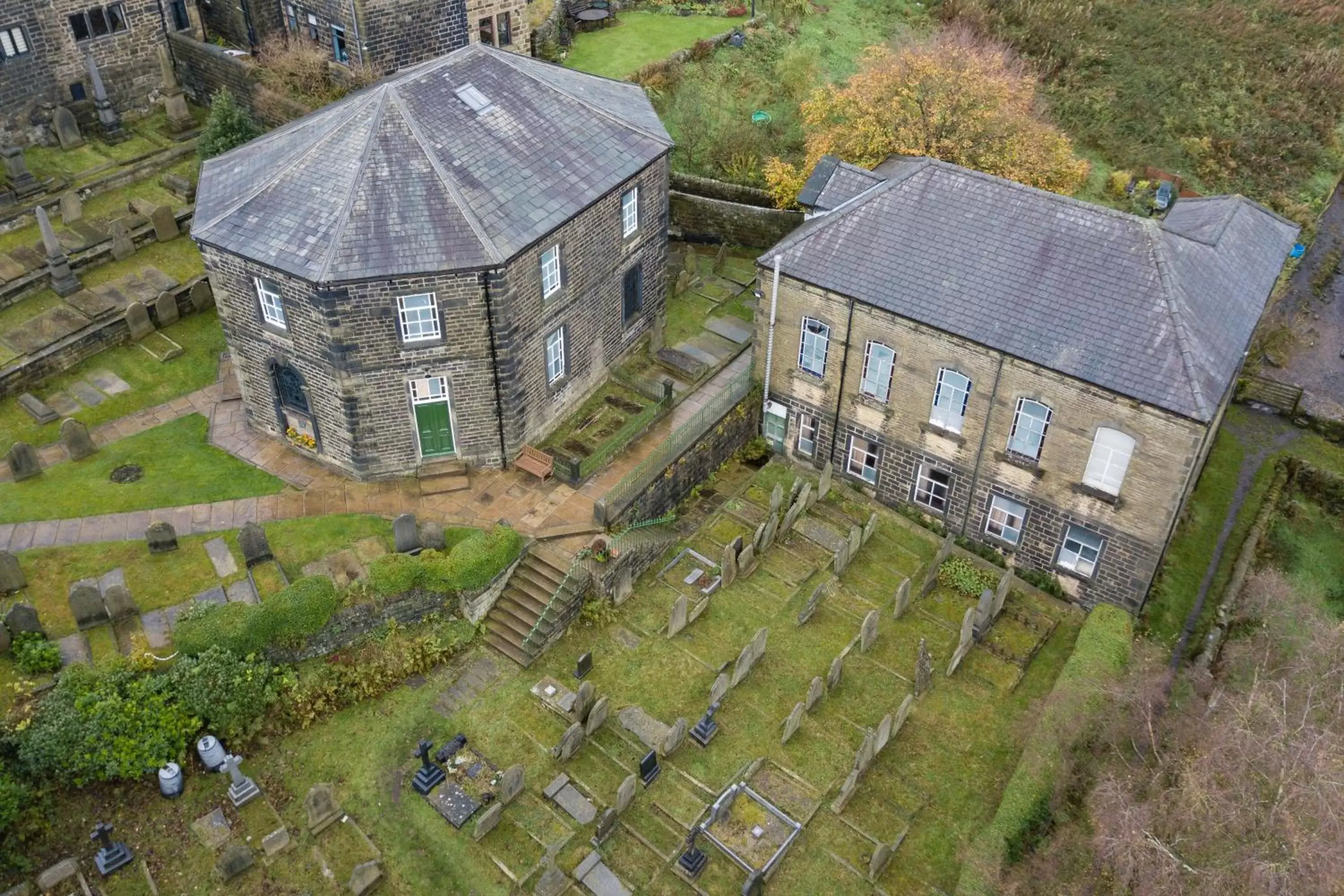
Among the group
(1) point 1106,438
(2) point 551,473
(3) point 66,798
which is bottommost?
(3) point 66,798

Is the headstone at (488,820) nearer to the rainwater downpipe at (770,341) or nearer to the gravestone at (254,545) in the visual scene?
the gravestone at (254,545)

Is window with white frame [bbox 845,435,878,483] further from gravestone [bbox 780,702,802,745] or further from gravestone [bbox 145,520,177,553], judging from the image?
gravestone [bbox 145,520,177,553]

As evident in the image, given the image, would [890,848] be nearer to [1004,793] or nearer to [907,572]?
[1004,793]

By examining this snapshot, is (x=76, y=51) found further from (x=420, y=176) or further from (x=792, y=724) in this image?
(x=792, y=724)

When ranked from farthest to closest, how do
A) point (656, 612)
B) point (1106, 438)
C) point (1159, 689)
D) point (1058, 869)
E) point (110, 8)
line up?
point (110, 8)
point (656, 612)
point (1106, 438)
point (1159, 689)
point (1058, 869)

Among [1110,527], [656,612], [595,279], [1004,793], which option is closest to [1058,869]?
[1004,793]
